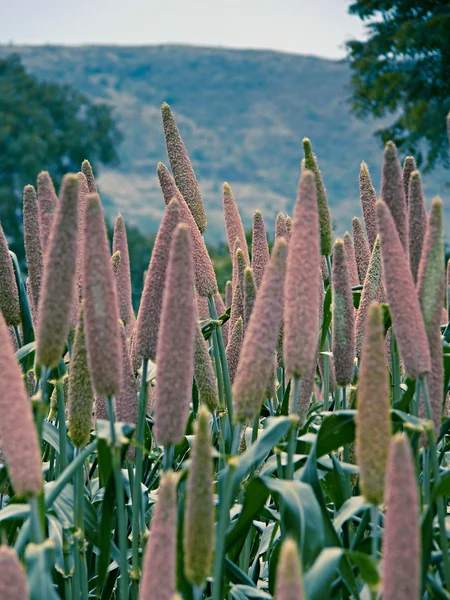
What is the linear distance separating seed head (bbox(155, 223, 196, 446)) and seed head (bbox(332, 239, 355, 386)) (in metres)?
0.69

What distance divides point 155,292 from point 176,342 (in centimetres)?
54

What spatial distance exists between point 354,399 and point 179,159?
1.05 m

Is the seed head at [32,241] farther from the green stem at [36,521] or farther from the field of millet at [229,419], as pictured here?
the green stem at [36,521]

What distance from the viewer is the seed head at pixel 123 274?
10.3 feet

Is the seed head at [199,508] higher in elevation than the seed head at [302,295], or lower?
lower

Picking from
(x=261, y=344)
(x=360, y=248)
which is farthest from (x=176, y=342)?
(x=360, y=248)

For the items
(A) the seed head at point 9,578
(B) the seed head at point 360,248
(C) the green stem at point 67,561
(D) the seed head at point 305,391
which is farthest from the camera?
(B) the seed head at point 360,248

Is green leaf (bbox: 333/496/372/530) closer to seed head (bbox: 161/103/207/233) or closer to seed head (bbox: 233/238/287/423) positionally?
→ seed head (bbox: 233/238/287/423)

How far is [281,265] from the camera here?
1.82m

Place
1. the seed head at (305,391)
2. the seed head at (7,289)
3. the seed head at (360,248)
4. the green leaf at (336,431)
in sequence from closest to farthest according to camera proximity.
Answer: the green leaf at (336,431) < the seed head at (305,391) < the seed head at (7,289) < the seed head at (360,248)

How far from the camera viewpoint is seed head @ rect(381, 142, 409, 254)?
2.28 meters

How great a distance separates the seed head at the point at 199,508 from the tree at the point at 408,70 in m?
33.4

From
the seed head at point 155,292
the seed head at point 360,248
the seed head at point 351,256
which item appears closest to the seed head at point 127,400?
the seed head at point 155,292

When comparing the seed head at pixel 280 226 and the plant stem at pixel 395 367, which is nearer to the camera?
the plant stem at pixel 395 367
